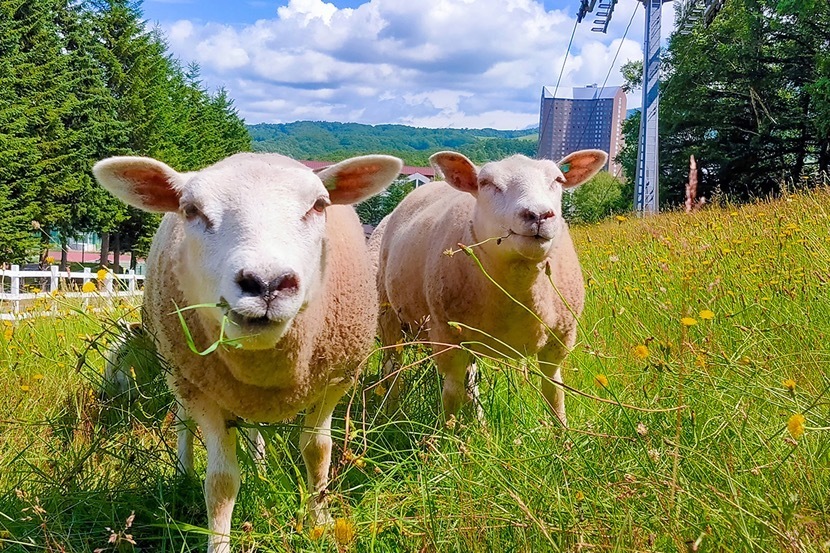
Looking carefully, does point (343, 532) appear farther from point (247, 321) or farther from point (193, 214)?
point (193, 214)

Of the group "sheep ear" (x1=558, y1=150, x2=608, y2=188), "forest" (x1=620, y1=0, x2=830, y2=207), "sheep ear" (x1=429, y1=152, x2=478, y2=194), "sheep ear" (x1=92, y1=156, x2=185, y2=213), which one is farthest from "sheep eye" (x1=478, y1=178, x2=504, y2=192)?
"forest" (x1=620, y1=0, x2=830, y2=207)

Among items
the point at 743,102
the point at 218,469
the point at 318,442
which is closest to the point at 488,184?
the point at 318,442

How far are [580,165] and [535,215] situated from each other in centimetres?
108

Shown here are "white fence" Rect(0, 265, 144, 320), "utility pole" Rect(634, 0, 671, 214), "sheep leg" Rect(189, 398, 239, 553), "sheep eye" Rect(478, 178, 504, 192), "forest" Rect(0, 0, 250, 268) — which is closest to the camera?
"sheep leg" Rect(189, 398, 239, 553)

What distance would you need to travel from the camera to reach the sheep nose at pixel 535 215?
10.9 ft

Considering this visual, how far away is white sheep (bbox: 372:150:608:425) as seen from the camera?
3.49 metres

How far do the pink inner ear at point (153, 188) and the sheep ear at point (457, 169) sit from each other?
1691mm

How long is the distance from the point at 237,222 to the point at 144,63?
41046mm

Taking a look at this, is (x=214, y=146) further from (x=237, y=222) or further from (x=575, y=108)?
(x=237, y=222)

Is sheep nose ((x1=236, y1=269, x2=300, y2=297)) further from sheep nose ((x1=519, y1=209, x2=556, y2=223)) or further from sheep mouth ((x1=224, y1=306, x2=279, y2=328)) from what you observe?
sheep nose ((x1=519, y1=209, x2=556, y2=223))

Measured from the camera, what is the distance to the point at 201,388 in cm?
280

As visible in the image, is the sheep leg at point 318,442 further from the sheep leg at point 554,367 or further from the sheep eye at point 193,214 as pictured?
the sheep leg at point 554,367

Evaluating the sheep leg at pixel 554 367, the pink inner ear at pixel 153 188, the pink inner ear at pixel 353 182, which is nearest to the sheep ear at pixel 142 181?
the pink inner ear at pixel 153 188

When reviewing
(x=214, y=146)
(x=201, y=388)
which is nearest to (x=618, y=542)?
(x=201, y=388)
